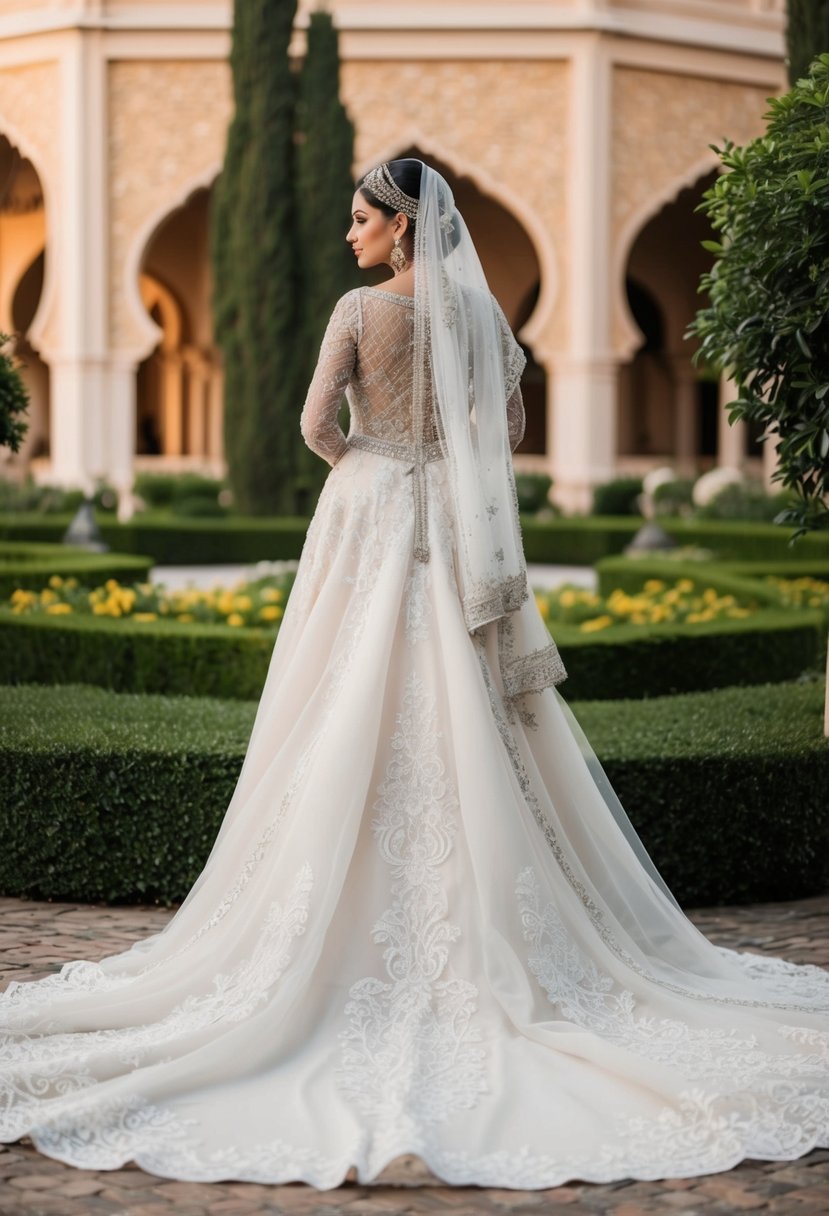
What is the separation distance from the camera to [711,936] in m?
4.12

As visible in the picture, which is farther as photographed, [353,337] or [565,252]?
[565,252]

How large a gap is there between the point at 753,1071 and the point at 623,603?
4.73 metres

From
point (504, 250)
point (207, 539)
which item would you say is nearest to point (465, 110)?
point (504, 250)

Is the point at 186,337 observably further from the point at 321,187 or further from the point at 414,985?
the point at 414,985

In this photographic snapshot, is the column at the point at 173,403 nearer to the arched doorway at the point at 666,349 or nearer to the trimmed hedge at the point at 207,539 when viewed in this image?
the arched doorway at the point at 666,349

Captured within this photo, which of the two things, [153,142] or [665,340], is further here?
[665,340]

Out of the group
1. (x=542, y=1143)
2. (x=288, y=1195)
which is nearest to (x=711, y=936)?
(x=542, y=1143)

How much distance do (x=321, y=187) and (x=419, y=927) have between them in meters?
13.1

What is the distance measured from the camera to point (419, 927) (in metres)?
3.02

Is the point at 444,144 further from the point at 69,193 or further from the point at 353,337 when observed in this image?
the point at 353,337

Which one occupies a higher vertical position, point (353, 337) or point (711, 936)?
point (353, 337)

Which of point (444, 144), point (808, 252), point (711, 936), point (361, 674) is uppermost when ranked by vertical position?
point (444, 144)

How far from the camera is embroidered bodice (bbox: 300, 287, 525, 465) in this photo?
3254 mm

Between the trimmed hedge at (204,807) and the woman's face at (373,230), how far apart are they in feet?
5.13
